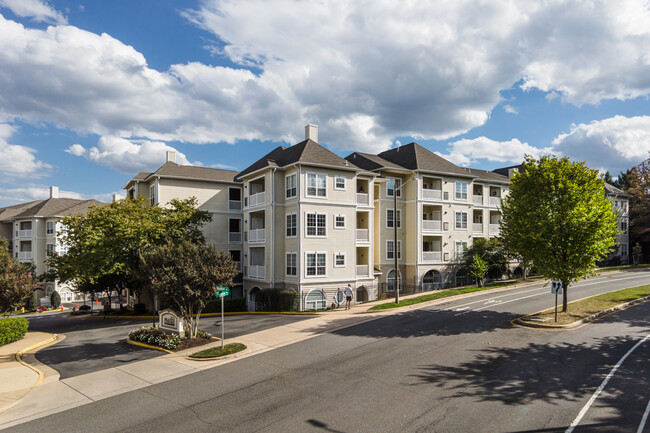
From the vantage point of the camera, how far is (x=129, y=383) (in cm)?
1266

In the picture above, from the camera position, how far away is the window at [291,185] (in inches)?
1154

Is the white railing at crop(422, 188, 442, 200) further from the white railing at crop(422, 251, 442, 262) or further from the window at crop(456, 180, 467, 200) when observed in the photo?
the white railing at crop(422, 251, 442, 262)

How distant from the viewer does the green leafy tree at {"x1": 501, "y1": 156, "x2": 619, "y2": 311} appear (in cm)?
1828

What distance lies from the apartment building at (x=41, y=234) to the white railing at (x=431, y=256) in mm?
45634

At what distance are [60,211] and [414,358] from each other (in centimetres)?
5748

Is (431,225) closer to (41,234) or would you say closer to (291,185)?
(291,185)

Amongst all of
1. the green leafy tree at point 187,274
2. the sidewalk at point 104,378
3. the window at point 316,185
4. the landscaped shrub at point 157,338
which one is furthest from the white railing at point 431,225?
the landscaped shrub at point 157,338

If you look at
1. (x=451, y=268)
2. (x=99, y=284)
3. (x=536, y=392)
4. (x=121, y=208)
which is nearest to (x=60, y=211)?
(x=99, y=284)

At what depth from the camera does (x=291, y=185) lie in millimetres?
29688

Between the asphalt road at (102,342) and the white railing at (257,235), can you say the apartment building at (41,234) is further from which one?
the white railing at (257,235)

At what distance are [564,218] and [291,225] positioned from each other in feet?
57.8

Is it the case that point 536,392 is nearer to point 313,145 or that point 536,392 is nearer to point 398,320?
point 398,320

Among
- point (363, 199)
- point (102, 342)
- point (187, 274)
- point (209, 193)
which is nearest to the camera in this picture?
point (187, 274)

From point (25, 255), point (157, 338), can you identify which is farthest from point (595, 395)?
point (25, 255)
